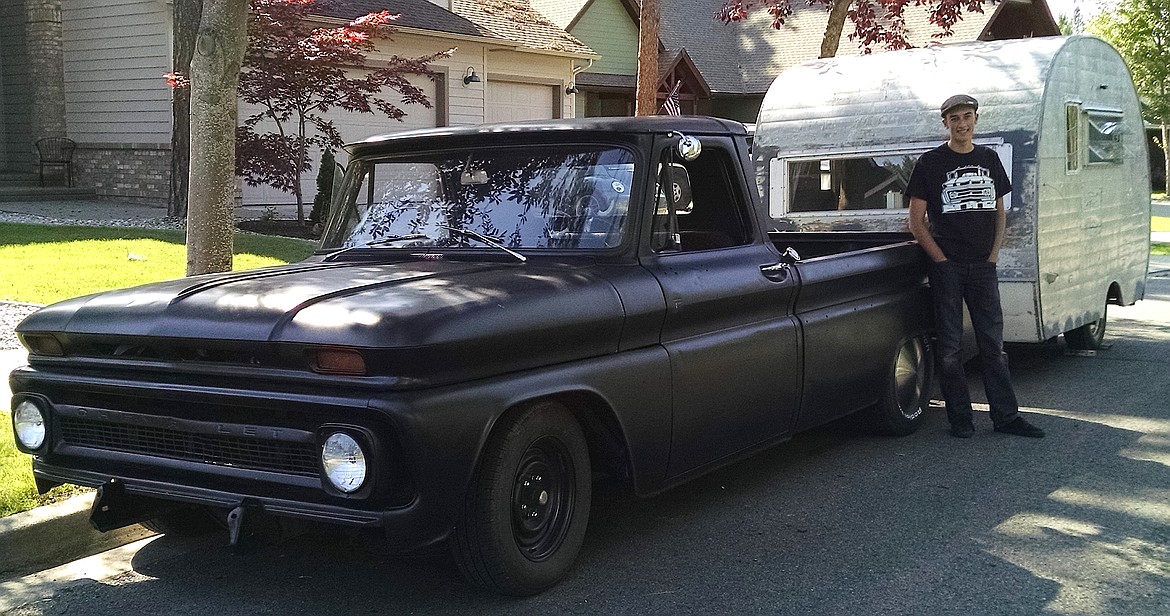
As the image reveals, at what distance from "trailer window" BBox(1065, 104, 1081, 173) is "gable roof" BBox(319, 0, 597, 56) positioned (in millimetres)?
13034

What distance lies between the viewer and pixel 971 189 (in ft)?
23.8

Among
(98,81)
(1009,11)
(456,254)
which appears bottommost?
(456,254)

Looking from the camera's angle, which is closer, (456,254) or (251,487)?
(251,487)

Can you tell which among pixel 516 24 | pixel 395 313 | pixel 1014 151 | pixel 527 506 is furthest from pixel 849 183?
pixel 516 24

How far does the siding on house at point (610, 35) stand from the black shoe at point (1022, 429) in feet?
85.5

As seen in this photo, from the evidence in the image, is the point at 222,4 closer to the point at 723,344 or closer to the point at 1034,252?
the point at 723,344

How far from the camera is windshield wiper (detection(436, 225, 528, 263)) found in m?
5.18

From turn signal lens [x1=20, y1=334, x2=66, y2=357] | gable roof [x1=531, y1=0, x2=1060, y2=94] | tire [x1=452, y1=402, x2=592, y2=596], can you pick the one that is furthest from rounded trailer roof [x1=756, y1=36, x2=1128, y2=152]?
gable roof [x1=531, y1=0, x2=1060, y2=94]

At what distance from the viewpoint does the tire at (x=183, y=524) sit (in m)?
5.27

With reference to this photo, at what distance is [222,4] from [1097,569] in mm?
5644

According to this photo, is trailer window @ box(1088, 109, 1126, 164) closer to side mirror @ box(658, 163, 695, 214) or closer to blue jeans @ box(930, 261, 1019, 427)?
blue jeans @ box(930, 261, 1019, 427)

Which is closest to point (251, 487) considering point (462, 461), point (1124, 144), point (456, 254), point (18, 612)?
point (462, 461)

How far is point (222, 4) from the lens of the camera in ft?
23.5

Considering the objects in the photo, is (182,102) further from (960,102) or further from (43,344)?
(43,344)
